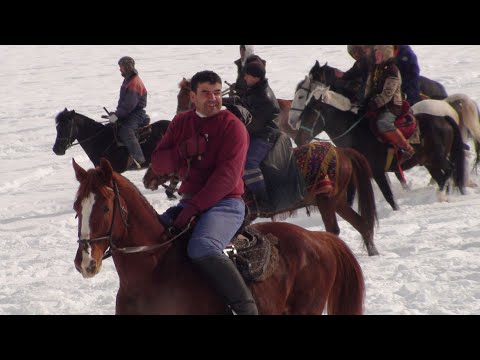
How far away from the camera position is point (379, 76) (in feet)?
34.4

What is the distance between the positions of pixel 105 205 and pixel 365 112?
6897 millimetres

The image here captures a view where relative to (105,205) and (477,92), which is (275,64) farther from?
(105,205)

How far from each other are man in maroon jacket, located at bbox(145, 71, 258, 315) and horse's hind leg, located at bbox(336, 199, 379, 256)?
4465mm

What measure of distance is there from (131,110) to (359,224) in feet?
15.9

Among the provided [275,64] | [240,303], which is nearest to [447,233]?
[240,303]

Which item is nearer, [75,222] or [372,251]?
[372,251]

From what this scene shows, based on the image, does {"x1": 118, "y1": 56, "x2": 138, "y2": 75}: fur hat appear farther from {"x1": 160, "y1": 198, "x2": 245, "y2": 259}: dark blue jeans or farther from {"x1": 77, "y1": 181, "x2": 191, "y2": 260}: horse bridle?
{"x1": 77, "y1": 181, "x2": 191, "y2": 260}: horse bridle

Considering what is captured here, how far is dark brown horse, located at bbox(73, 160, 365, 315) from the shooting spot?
15.0 ft

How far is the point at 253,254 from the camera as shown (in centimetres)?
511

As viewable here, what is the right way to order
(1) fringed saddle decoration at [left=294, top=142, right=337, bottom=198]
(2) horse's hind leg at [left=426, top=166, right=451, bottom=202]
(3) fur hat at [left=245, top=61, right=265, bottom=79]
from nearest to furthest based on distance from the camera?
(3) fur hat at [left=245, top=61, right=265, bottom=79] → (1) fringed saddle decoration at [left=294, top=142, right=337, bottom=198] → (2) horse's hind leg at [left=426, top=166, right=451, bottom=202]

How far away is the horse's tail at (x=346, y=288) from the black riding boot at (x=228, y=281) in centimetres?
101

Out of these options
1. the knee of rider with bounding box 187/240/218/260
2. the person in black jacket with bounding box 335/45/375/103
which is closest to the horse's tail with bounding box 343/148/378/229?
the person in black jacket with bounding box 335/45/375/103

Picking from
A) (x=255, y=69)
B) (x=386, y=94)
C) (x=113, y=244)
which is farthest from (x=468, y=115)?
(x=113, y=244)

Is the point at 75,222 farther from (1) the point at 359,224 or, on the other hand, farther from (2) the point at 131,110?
(1) the point at 359,224
